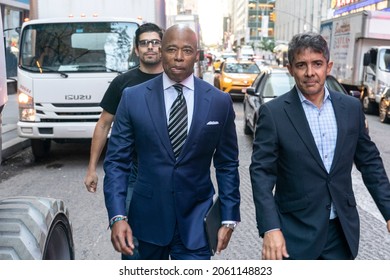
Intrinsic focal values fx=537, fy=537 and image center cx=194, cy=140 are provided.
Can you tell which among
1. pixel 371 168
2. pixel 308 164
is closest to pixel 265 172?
pixel 308 164

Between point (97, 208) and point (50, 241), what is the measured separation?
332 cm

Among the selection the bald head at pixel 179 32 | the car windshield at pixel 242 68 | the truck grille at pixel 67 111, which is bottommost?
the car windshield at pixel 242 68

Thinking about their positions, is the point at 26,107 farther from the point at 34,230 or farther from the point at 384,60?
the point at 384,60

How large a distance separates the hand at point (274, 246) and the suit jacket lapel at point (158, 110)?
61 cm

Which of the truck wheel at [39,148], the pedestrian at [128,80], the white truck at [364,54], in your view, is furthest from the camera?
the white truck at [364,54]

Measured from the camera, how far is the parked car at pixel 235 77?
19797 mm

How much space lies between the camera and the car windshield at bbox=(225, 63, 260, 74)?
20781 millimetres

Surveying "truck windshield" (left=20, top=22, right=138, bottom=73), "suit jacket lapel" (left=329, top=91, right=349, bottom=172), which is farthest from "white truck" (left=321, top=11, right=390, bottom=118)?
"suit jacket lapel" (left=329, top=91, right=349, bottom=172)

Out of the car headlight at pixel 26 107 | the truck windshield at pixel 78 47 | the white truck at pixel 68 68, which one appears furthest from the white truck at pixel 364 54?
the car headlight at pixel 26 107

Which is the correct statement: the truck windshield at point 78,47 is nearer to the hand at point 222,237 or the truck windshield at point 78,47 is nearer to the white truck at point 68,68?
the white truck at point 68,68

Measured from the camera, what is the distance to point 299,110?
2609mm

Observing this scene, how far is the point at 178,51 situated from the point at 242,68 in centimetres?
1870
